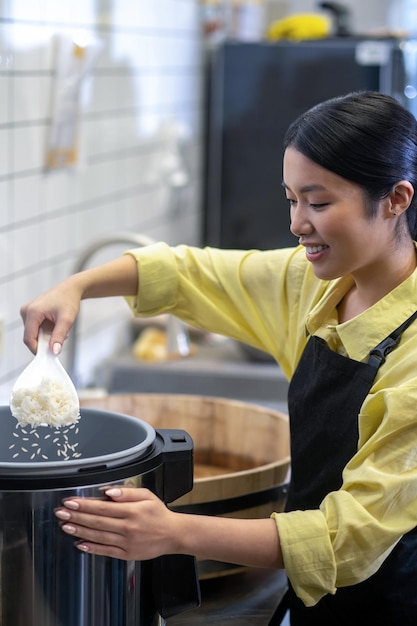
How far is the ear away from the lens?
1196 millimetres

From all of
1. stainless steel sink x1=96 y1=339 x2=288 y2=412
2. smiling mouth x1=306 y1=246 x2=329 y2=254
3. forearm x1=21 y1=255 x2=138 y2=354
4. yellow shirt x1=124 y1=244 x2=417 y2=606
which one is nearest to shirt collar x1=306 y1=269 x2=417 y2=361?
yellow shirt x1=124 y1=244 x2=417 y2=606

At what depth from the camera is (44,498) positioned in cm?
104

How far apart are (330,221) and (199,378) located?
56.5 inches

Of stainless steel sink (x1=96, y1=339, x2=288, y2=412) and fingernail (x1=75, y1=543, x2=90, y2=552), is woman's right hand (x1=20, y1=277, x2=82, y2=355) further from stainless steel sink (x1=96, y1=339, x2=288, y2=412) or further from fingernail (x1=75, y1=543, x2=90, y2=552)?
stainless steel sink (x1=96, y1=339, x2=288, y2=412)

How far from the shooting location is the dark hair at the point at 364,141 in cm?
116

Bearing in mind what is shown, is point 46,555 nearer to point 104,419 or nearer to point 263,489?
point 104,419

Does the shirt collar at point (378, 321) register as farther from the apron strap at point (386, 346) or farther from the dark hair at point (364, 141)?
the dark hair at point (364, 141)

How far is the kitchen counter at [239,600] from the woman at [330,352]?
0.21ft

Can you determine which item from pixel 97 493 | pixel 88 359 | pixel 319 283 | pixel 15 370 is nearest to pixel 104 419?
pixel 97 493

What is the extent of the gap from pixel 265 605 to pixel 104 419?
1.26ft

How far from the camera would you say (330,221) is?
3.82ft

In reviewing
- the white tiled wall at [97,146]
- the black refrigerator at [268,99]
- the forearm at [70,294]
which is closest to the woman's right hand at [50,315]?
the forearm at [70,294]

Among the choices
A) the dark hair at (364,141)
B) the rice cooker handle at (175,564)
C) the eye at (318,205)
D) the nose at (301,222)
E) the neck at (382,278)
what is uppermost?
the dark hair at (364,141)

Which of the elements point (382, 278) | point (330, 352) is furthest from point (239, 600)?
point (382, 278)
